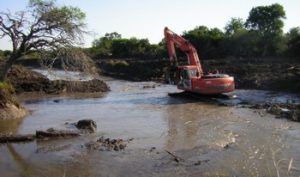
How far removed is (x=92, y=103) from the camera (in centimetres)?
2623

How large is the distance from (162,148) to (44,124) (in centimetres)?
692

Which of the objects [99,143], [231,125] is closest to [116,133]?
[99,143]

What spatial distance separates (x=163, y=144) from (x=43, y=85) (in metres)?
19.8

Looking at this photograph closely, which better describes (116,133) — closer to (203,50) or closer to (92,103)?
(92,103)

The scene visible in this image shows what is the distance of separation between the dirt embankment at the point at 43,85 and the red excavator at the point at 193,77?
25.1 feet

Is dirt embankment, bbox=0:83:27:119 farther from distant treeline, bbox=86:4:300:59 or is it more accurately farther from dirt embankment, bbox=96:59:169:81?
distant treeline, bbox=86:4:300:59

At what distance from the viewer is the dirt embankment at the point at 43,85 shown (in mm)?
31469

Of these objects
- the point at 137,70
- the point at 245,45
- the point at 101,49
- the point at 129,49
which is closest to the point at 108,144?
the point at 137,70

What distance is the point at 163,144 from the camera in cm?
1432

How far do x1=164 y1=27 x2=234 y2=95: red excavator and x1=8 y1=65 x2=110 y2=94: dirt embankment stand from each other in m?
7.64

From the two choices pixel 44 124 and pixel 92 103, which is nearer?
pixel 44 124

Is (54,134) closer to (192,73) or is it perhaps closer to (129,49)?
(192,73)

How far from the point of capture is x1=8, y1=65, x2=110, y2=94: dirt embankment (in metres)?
31.5

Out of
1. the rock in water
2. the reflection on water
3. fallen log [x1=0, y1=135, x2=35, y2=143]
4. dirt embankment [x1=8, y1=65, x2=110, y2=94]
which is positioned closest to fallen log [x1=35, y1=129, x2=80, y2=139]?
fallen log [x1=0, y1=135, x2=35, y2=143]
